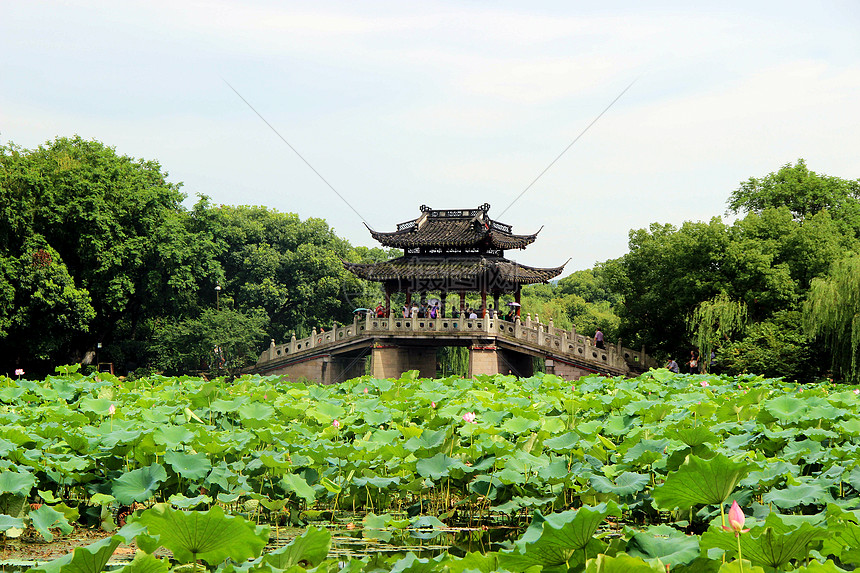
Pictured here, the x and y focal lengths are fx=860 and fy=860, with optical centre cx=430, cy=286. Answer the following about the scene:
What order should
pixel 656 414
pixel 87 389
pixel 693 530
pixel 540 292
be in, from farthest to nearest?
1. pixel 540 292
2. pixel 87 389
3. pixel 656 414
4. pixel 693 530

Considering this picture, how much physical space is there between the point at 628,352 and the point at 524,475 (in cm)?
1732

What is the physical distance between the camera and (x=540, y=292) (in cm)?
5159

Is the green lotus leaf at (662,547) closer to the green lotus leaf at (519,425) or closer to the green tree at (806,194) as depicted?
the green lotus leaf at (519,425)

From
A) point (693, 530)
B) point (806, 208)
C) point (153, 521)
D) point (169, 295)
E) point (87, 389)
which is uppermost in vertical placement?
point (806, 208)

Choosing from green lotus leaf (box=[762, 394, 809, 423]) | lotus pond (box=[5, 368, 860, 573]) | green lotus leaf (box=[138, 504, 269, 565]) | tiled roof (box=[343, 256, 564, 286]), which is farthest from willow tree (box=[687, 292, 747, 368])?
green lotus leaf (box=[138, 504, 269, 565])

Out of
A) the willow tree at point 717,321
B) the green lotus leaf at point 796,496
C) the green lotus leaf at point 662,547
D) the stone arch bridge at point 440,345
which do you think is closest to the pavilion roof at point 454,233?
the stone arch bridge at point 440,345

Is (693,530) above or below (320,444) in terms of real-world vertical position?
below

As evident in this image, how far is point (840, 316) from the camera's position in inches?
666

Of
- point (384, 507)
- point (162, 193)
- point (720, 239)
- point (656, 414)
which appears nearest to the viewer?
point (384, 507)

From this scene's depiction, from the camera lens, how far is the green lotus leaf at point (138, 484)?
483 centimetres

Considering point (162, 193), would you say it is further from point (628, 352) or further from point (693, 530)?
point (693, 530)

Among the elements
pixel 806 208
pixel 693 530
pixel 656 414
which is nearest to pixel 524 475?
pixel 693 530

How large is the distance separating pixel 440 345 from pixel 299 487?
18.7 meters

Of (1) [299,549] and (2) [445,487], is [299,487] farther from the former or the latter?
(1) [299,549]
